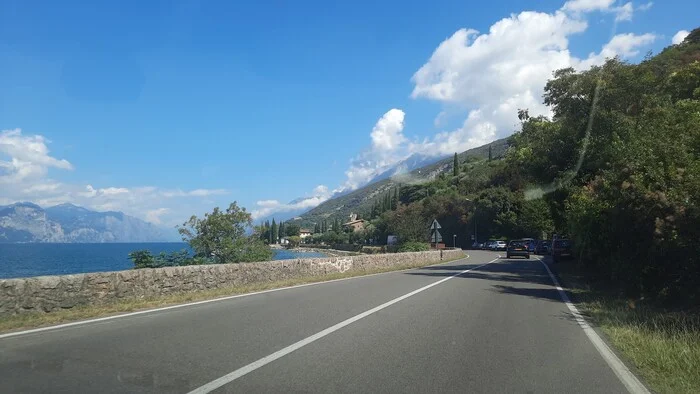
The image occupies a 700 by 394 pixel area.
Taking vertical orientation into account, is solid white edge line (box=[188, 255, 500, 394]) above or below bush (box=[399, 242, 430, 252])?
below

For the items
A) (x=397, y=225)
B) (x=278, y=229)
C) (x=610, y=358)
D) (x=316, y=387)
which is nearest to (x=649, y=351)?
(x=610, y=358)

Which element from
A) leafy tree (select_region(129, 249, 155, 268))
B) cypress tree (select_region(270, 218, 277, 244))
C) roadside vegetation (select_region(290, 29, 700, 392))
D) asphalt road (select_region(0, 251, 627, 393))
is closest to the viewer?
asphalt road (select_region(0, 251, 627, 393))

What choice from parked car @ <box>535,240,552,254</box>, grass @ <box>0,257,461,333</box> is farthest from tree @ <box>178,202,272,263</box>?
parked car @ <box>535,240,552,254</box>

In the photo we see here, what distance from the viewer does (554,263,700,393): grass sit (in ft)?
21.7

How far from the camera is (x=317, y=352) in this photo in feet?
25.0

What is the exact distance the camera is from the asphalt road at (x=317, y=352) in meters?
6.04

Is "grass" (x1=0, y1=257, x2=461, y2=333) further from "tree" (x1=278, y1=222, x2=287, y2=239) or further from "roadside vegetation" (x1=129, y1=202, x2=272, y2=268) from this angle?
"tree" (x1=278, y1=222, x2=287, y2=239)

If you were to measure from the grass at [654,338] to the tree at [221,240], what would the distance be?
23.6 meters

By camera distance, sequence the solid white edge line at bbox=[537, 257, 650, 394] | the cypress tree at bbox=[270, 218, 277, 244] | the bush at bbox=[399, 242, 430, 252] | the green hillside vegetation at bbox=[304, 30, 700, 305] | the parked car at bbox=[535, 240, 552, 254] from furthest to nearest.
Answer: the cypress tree at bbox=[270, 218, 277, 244], the parked car at bbox=[535, 240, 552, 254], the bush at bbox=[399, 242, 430, 252], the green hillside vegetation at bbox=[304, 30, 700, 305], the solid white edge line at bbox=[537, 257, 650, 394]

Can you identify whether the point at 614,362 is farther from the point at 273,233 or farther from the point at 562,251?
the point at 273,233

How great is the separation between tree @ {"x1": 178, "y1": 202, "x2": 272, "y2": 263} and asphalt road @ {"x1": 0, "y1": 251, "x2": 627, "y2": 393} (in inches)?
872

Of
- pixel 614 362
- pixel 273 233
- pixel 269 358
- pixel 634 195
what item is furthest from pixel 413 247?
pixel 273 233

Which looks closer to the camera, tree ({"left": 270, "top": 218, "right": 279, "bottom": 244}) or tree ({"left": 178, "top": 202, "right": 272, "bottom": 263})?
tree ({"left": 178, "top": 202, "right": 272, "bottom": 263})

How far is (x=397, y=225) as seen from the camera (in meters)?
61.9
